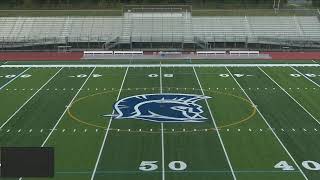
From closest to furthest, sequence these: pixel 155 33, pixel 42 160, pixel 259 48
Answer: pixel 42 160, pixel 259 48, pixel 155 33

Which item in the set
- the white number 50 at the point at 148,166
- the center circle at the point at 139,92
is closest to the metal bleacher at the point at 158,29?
the center circle at the point at 139,92

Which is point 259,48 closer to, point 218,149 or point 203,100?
point 203,100

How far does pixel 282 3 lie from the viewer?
49.6 m

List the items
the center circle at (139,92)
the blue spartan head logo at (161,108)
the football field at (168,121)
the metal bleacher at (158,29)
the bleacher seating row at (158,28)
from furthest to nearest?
1. the bleacher seating row at (158,28)
2. the metal bleacher at (158,29)
3. the blue spartan head logo at (161,108)
4. the center circle at (139,92)
5. the football field at (168,121)

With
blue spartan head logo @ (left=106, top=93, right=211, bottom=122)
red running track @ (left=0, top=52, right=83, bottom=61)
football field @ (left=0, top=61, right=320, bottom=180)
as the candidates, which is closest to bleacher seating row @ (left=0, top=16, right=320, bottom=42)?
red running track @ (left=0, top=52, right=83, bottom=61)

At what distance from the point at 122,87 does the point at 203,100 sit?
3.99 metres

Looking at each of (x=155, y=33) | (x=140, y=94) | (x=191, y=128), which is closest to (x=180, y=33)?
(x=155, y=33)

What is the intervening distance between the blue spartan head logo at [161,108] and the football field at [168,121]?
35 millimetres

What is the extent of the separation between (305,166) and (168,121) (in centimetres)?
525
